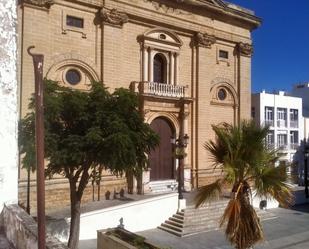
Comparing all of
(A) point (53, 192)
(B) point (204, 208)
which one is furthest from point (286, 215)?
(A) point (53, 192)

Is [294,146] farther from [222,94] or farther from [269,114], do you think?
[222,94]

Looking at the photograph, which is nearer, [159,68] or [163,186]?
[163,186]

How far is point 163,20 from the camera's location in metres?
22.5

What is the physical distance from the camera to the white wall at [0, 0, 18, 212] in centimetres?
678

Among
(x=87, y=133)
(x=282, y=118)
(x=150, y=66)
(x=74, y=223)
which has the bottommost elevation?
(x=74, y=223)

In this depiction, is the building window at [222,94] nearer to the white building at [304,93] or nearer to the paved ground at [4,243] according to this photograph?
the white building at [304,93]

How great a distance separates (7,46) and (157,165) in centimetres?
1626

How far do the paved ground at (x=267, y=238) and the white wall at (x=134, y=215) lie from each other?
504 mm

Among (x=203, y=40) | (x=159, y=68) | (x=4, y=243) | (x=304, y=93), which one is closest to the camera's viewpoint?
(x=4, y=243)

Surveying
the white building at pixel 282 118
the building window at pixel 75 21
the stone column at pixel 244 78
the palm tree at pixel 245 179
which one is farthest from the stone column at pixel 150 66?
the palm tree at pixel 245 179

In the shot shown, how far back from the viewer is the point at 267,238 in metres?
16.4

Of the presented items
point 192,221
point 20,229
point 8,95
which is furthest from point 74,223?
point 8,95

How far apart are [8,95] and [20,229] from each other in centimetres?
224

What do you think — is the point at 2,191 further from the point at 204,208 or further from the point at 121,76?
the point at 121,76
